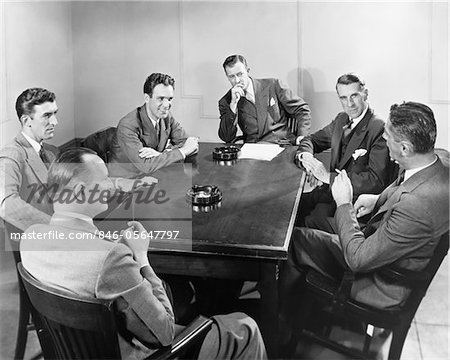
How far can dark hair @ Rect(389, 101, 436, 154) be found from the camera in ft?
5.70

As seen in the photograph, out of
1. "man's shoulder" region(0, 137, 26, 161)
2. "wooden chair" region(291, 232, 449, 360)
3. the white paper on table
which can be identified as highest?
"man's shoulder" region(0, 137, 26, 161)

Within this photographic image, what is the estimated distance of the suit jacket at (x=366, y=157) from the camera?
7.51ft

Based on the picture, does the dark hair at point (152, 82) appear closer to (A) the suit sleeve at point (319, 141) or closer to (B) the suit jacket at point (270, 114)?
(B) the suit jacket at point (270, 114)

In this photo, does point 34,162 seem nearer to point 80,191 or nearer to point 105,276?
point 80,191

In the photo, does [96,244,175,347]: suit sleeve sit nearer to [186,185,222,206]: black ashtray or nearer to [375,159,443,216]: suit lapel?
[186,185,222,206]: black ashtray

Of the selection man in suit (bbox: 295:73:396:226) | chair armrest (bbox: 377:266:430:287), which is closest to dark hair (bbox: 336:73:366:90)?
man in suit (bbox: 295:73:396:226)

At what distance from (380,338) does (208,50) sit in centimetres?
187

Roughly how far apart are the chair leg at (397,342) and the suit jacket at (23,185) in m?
1.14

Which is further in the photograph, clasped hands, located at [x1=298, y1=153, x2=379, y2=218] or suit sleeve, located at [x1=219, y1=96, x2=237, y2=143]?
suit sleeve, located at [x1=219, y1=96, x2=237, y2=143]

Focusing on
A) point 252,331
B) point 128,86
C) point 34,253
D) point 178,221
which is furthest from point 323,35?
point 34,253

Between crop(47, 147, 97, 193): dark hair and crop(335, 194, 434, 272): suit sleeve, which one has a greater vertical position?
crop(47, 147, 97, 193): dark hair

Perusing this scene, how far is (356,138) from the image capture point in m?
2.50

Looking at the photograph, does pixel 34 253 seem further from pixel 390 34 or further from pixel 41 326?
pixel 390 34

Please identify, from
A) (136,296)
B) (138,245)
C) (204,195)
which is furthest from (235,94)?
(136,296)
